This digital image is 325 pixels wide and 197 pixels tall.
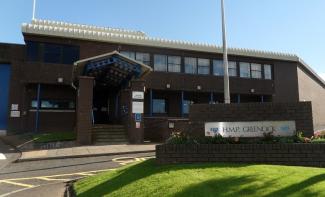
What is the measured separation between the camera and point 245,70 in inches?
1358

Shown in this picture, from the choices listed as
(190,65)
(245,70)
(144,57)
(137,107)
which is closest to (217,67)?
(190,65)

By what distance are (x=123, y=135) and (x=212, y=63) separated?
1347cm

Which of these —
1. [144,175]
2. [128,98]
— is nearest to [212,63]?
[128,98]

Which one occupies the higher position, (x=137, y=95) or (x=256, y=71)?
(x=256, y=71)

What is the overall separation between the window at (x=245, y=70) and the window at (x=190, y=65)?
15.6 ft

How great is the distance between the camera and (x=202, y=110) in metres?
10.7

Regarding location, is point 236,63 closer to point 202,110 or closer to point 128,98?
point 128,98

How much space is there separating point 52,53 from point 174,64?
Result: 1017cm

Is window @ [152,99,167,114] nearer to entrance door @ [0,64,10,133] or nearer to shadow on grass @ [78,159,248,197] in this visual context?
entrance door @ [0,64,10,133]

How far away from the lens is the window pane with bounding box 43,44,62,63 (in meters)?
27.8

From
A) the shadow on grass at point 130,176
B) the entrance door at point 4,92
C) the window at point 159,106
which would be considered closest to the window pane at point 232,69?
the window at point 159,106

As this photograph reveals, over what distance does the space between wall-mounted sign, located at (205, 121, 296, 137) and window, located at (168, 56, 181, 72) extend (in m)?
21.4

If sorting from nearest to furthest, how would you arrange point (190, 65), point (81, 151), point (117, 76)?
1. point (81, 151)
2. point (117, 76)
3. point (190, 65)

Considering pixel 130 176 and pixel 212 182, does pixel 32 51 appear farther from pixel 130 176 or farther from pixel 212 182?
pixel 212 182
